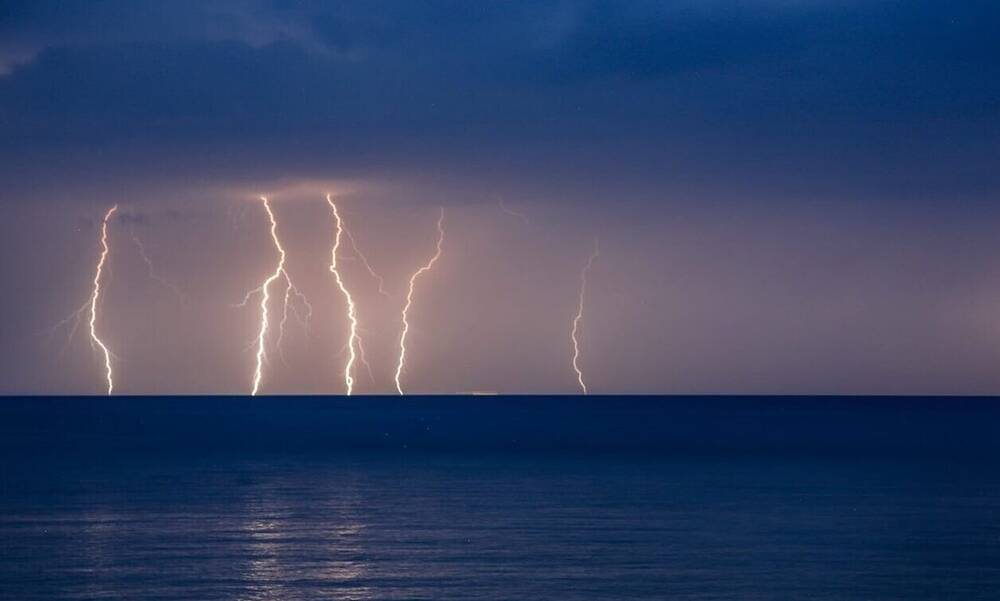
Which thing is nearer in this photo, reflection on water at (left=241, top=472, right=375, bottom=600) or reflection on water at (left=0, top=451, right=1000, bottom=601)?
reflection on water at (left=241, top=472, right=375, bottom=600)

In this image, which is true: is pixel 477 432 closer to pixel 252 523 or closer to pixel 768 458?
pixel 768 458

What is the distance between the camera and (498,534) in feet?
81.0

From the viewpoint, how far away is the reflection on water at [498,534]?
19453 millimetres

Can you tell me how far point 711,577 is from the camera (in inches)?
797

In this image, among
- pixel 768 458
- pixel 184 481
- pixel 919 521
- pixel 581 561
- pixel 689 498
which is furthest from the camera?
pixel 768 458

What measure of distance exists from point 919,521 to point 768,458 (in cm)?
2274

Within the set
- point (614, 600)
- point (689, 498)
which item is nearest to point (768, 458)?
point (689, 498)

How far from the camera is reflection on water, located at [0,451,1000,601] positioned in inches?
766

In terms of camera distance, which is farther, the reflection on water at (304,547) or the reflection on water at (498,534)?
the reflection on water at (498,534)

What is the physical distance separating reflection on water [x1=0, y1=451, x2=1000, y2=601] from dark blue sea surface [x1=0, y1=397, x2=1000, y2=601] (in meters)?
0.07

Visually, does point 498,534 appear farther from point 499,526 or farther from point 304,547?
point 304,547

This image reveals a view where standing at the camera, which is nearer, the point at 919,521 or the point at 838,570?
the point at 838,570

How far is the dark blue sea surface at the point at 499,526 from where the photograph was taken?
1956 centimetres

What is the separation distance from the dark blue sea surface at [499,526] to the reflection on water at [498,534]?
7 centimetres
